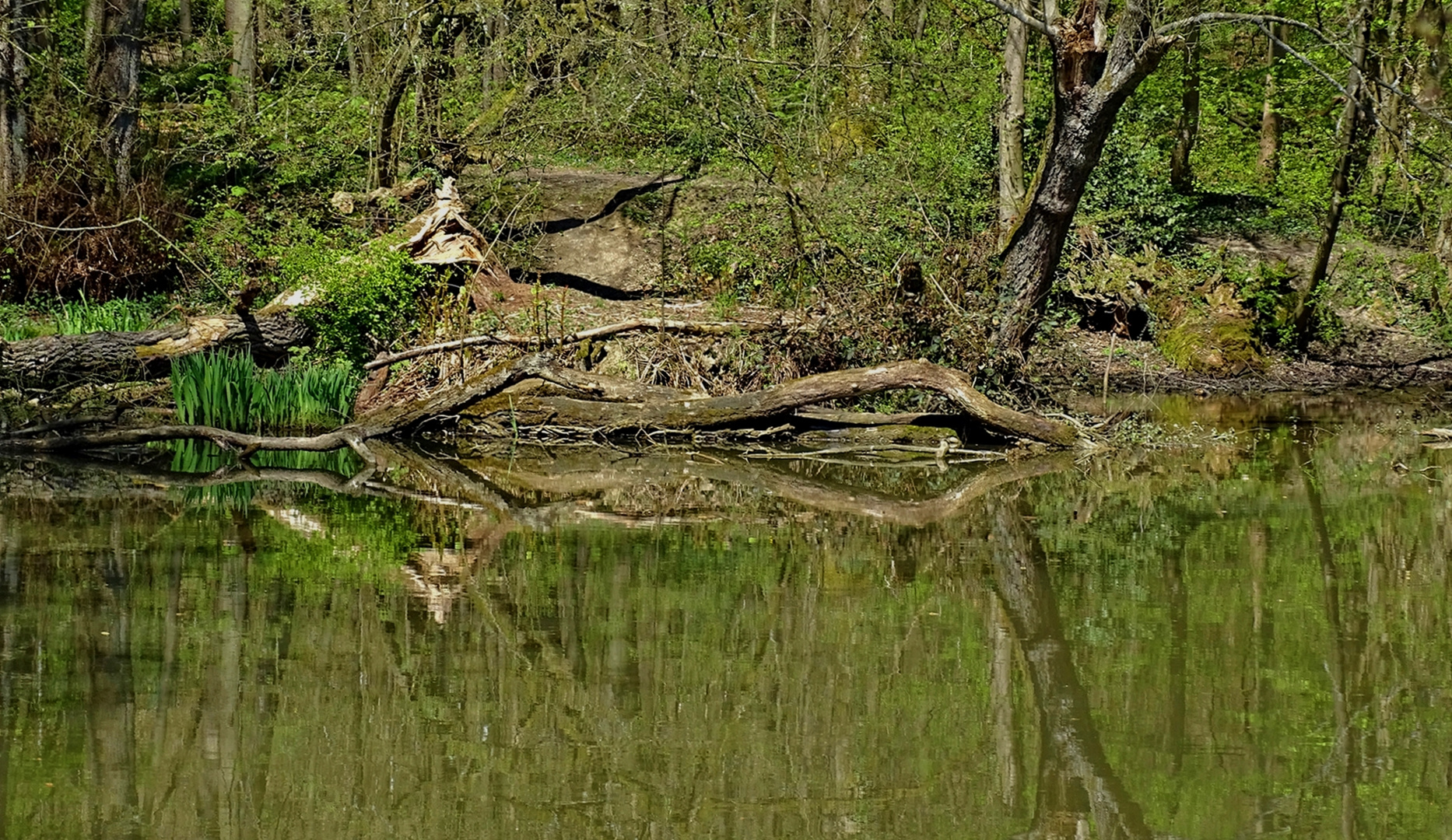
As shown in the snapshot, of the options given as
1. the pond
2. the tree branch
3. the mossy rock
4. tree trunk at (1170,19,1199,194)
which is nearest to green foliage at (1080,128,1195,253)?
the mossy rock

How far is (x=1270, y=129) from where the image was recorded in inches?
1087

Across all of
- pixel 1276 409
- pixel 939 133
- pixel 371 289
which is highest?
pixel 939 133

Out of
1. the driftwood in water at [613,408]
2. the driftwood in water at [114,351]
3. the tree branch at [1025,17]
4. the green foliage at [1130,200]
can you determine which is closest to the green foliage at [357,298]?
the driftwood in water at [114,351]

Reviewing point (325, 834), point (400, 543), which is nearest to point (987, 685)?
point (325, 834)

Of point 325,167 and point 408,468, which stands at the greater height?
point 325,167

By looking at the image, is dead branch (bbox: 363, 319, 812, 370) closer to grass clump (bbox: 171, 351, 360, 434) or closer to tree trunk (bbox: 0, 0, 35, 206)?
grass clump (bbox: 171, 351, 360, 434)

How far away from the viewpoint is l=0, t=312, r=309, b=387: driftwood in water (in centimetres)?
1227

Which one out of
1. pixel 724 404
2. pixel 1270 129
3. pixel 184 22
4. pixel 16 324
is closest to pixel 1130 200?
pixel 724 404

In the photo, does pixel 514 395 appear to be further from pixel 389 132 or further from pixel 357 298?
pixel 389 132

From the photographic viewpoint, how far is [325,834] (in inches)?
147

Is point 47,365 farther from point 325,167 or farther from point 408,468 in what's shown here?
point 325,167

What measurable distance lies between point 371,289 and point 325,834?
32.6 feet

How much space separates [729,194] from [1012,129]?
10.5 ft

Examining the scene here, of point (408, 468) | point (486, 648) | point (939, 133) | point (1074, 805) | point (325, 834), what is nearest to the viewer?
point (325, 834)
